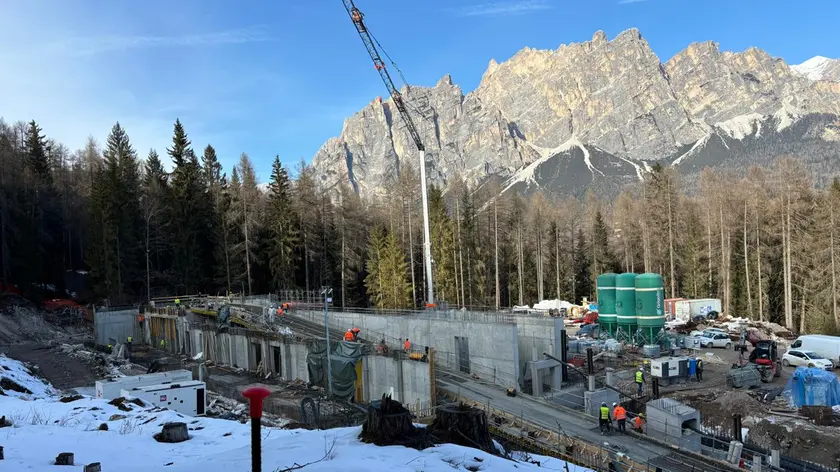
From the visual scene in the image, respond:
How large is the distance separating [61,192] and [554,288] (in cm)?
6062

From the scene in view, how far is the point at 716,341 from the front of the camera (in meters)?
36.7

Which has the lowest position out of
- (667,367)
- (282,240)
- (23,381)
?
(667,367)

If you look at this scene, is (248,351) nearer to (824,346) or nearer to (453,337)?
(453,337)

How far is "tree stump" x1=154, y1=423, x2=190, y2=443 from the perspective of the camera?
9437mm

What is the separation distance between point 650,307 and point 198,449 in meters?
32.7

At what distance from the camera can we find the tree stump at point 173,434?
9437 mm

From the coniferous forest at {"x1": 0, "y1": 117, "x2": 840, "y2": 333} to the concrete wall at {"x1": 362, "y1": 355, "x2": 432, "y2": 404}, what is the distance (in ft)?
94.0

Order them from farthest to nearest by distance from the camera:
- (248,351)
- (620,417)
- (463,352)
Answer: (248,351), (463,352), (620,417)

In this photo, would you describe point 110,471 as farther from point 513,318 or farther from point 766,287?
point 766,287

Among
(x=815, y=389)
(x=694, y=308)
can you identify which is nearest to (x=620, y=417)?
(x=815, y=389)

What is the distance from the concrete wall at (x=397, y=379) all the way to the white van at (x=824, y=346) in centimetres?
2255

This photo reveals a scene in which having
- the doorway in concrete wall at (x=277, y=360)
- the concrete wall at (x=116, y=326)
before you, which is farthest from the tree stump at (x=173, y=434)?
the concrete wall at (x=116, y=326)

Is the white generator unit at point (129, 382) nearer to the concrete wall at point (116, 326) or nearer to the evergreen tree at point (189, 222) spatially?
the concrete wall at point (116, 326)

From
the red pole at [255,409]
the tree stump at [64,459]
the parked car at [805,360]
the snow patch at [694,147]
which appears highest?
the snow patch at [694,147]
